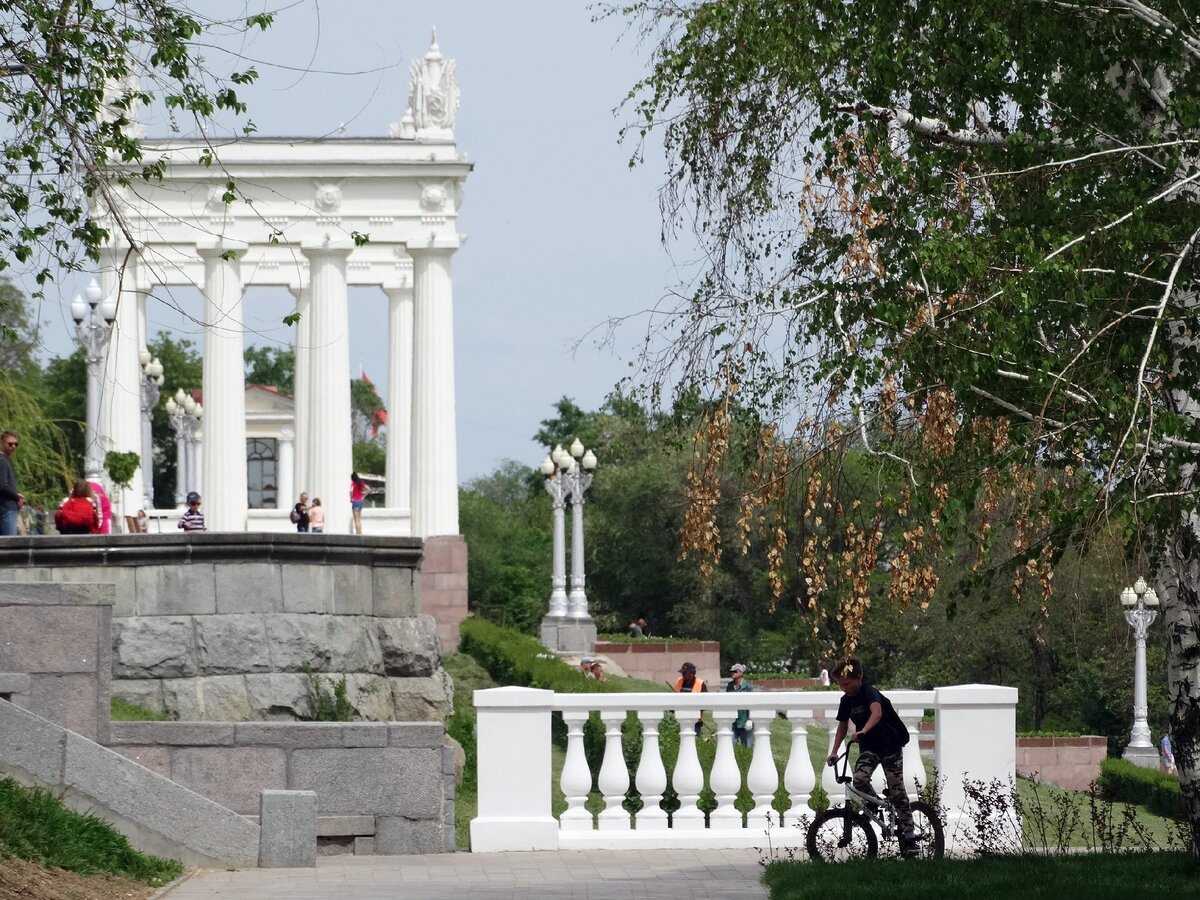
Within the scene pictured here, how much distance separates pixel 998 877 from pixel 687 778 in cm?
370

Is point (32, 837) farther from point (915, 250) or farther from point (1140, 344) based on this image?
point (1140, 344)

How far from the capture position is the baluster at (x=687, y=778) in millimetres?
14125

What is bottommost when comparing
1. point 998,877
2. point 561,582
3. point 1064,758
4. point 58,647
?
point 1064,758

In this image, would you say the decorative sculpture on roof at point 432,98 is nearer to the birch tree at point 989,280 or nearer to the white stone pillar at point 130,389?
the white stone pillar at point 130,389

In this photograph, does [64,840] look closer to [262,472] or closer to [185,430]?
[185,430]

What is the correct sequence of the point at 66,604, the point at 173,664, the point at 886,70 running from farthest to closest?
the point at 173,664, the point at 66,604, the point at 886,70

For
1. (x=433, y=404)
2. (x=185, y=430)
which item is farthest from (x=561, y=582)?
(x=185, y=430)

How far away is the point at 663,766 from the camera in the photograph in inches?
562

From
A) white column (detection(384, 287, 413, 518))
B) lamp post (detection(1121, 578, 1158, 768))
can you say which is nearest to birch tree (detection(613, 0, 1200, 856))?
lamp post (detection(1121, 578, 1158, 768))

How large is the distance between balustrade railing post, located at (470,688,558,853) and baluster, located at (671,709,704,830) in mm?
940

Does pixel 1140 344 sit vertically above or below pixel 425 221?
below

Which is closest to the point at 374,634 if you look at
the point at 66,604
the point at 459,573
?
the point at 66,604

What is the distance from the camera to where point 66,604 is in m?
14.1

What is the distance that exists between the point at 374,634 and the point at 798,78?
16.2 meters
